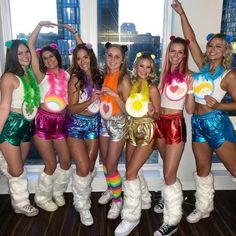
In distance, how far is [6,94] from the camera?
7.32ft

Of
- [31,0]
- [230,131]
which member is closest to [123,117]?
[230,131]

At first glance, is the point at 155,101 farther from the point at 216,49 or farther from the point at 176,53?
the point at 216,49

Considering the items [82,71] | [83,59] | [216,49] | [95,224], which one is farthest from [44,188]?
[216,49]

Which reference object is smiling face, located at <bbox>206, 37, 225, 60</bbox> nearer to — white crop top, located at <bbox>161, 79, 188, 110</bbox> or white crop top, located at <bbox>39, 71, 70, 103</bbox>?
white crop top, located at <bbox>161, 79, 188, 110</bbox>

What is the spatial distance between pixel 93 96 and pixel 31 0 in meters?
1.59

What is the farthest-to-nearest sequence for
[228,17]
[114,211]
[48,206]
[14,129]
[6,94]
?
[228,17] < [48,206] < [114,211] < [14,129] < [6,94]

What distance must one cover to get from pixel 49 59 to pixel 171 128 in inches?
49.0

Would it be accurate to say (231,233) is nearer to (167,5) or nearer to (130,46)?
(130,46)

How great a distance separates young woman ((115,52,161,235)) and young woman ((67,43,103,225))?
33 centimetres

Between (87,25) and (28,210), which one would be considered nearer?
(28,210)

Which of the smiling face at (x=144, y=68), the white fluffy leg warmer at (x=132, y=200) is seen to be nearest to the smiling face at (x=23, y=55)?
the smiling face at (x=144, y=68)

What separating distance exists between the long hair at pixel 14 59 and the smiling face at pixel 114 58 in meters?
0.73

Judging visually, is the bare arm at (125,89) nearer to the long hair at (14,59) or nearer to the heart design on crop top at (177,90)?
the heart design on crop top at (177,90)

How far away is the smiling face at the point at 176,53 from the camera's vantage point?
2.11 m
